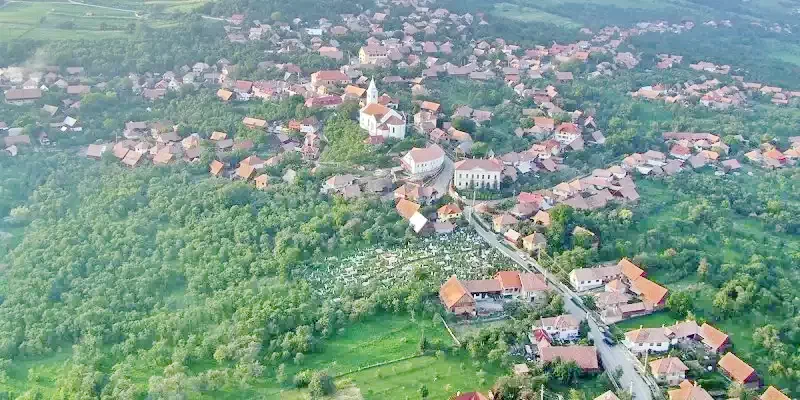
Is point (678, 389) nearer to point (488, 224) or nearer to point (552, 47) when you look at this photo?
point (488, 224)

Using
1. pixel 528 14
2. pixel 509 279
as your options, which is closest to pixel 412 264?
pixel 509 279

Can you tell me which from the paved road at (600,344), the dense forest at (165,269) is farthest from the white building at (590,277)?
the dense forest at (165,269)

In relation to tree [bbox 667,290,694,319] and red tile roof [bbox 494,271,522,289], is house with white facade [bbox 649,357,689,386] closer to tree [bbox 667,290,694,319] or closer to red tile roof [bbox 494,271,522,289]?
tree [bbox 667,290,694,319]

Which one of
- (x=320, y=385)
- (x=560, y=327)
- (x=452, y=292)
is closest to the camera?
(x=320, y=385)

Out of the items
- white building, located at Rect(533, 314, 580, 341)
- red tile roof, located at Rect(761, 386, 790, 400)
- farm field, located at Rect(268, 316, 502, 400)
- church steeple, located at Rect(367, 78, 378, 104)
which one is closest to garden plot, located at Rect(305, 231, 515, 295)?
farm field, located at Rect(268, 316, 502, 400)

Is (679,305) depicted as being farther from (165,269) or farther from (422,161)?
(165,269)

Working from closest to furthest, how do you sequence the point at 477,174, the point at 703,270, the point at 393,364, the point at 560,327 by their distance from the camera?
the point at 393,364 → the point at 560,327 → the point at 703,270 → the point at 477,174

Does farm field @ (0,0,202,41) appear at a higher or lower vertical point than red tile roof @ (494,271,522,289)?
higher

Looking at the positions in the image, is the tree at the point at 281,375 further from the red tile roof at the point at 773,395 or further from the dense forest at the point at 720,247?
the red tile roof at the point at 773,395
